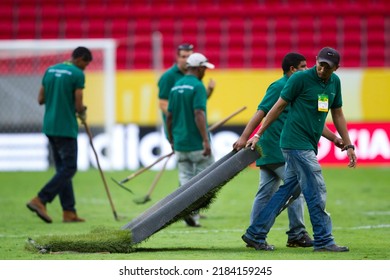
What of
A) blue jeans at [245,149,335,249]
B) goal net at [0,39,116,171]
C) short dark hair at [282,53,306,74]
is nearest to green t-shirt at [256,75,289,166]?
short dark hair at [282,53,306,74]

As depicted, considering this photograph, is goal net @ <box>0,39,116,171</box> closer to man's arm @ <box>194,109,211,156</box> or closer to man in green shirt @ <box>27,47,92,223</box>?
man in green shirt @ <box>27,47,92,223</box>

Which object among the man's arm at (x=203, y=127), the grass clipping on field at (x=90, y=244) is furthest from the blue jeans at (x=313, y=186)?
the man's arm at (x=203, y=127)

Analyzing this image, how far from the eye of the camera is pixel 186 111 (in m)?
13.3

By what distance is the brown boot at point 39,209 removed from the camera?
13562mm

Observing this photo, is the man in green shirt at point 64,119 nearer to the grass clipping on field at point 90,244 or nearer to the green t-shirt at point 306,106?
the grass clipping on field at point 90,244

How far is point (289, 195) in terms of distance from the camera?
10.1 metres

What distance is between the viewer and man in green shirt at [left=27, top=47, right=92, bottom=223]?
13.6 metres

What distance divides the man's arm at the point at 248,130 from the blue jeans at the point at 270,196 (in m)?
0.76

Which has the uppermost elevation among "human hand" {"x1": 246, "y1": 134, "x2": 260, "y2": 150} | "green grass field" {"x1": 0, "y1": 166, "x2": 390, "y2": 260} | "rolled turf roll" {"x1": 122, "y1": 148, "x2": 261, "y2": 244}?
"human hand" {"x1": 246, "y1": 134, "x2": 260, "y2": 150}

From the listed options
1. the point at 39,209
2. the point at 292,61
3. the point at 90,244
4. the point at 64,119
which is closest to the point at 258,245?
the point at 90,244

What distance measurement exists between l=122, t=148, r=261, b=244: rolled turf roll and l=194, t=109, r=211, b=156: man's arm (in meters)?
3.03

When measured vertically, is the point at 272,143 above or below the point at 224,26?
above

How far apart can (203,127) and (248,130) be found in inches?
126

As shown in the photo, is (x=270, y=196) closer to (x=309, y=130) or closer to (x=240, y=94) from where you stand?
(x=309, y=130)
